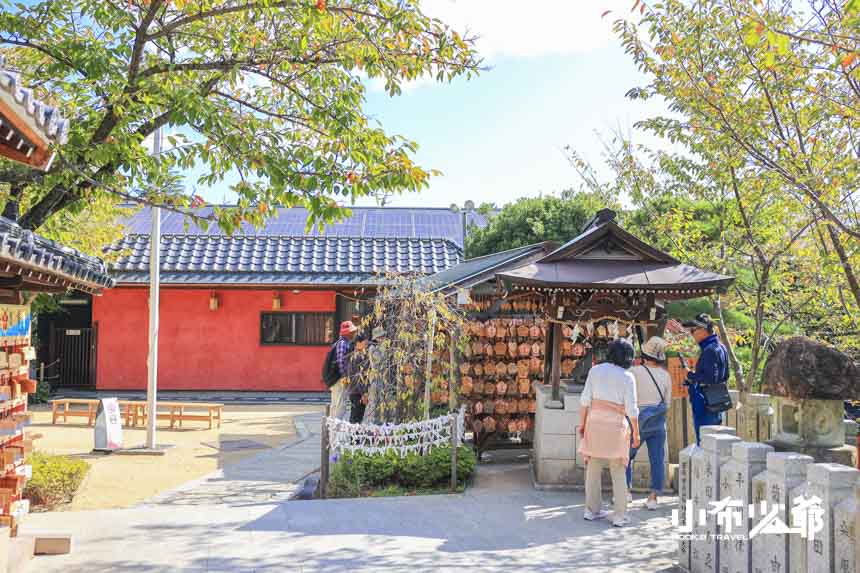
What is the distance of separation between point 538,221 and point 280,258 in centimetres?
774

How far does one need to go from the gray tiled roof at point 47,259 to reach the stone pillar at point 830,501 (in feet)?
16.7

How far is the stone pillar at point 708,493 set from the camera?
5273 mm

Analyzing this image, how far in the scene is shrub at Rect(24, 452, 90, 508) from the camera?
8.38 m

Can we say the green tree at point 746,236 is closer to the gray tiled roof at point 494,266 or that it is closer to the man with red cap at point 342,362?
the gray tiled roof at point 494,266

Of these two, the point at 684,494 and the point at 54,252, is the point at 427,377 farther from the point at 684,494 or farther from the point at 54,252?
the point at 54,252

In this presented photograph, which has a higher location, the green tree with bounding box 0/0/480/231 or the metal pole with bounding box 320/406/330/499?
the green tree with bounding box 0/0/480/231

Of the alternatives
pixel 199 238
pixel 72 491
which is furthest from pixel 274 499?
pixel 199 238

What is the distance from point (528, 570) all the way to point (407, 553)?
1.04m

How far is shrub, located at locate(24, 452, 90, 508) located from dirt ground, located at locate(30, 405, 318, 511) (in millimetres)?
180

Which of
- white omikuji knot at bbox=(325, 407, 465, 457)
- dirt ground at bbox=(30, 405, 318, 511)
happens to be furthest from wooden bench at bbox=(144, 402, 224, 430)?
white omikuji knot at bbox=(325, 407, 465, 457)

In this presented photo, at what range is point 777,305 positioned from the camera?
1037 cm

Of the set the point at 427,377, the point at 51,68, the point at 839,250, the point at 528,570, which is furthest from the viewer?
the point at 427,377

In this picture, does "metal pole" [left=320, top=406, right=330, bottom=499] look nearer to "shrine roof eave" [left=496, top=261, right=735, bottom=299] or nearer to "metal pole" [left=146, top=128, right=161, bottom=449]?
"shrine roof eave" [left=496, top=261, right=735, bottom=299]

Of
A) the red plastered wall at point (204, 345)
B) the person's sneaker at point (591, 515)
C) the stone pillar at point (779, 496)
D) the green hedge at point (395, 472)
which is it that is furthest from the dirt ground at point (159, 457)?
the stone pillar at point (779, 496)
